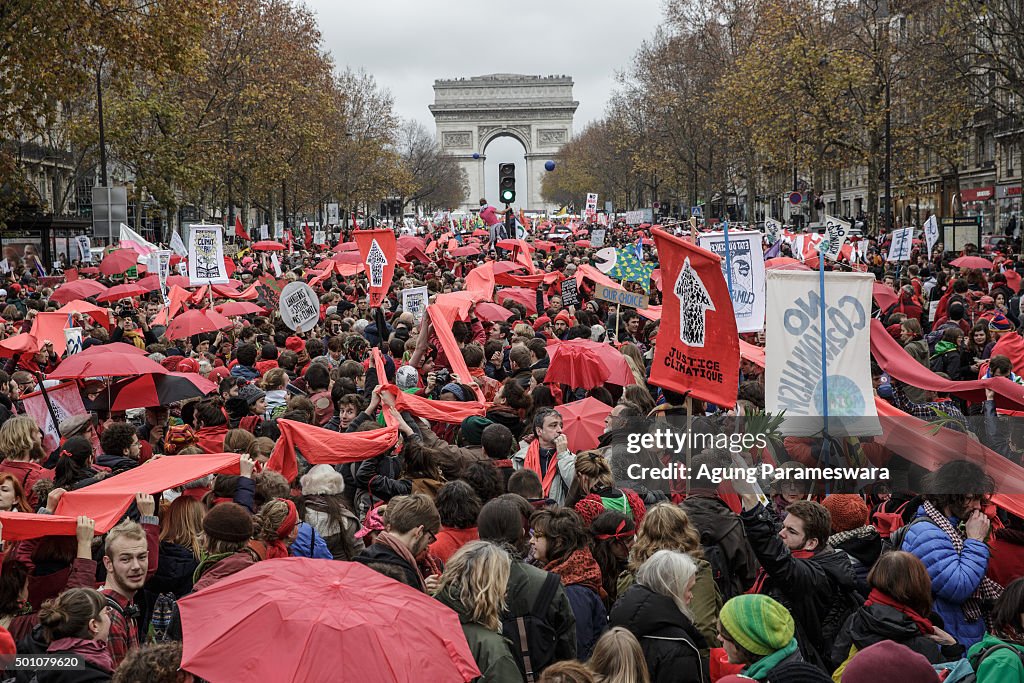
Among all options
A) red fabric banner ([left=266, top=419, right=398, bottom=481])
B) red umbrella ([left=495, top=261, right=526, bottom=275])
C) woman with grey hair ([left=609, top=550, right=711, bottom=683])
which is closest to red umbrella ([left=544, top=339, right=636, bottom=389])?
red fabric banner ([left=266, top=419, right=398, bottom=481])

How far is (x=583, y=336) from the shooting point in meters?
12.5

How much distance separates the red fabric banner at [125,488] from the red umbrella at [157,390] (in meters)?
2.93

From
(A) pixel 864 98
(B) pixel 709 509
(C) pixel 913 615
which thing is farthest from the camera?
(A) pixel 864 98

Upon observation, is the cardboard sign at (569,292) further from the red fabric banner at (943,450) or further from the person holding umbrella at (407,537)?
the person holding umbrella at (407,537)

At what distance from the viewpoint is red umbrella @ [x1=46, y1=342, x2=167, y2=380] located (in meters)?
8.71

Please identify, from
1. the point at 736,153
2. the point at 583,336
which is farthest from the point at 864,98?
the point at 583,336

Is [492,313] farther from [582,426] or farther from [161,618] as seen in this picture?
[161,618]

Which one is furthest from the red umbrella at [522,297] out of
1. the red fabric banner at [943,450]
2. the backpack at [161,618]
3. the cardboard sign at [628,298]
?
the backpack at [161,618]

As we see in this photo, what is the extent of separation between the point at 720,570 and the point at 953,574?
3.16 feet

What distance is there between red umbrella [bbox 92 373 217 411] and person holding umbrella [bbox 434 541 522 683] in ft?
16.3

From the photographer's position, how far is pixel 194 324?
13.4 metres

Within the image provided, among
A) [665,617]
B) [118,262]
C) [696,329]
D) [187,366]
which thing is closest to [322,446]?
[696,329]

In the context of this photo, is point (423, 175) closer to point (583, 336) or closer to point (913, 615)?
point (583, 336)

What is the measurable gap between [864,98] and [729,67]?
493 inches
